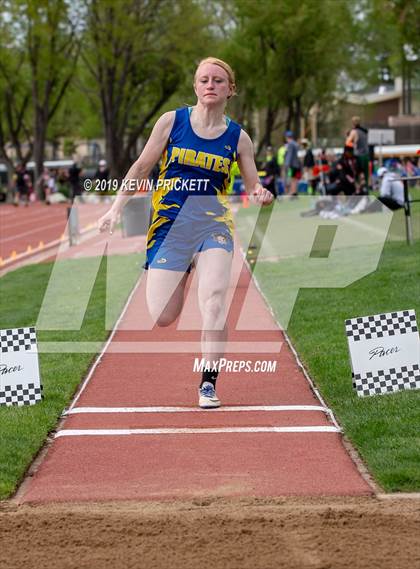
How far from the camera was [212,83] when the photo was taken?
24.4 ft

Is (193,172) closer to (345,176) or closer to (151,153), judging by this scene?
(151,153)

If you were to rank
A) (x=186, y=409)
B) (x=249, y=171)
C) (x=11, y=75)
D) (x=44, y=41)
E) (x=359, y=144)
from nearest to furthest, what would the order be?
1. (x=249, y=171)
2. (x=186, y=409)
3. (x=359, y=144)
4. (x=44, y=41)
5. (x=11, y=75)

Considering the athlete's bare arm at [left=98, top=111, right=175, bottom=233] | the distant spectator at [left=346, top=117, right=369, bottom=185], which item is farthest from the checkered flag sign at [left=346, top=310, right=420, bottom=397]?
the distant spectator at [left=346, top=117, right=369, bottom=185]

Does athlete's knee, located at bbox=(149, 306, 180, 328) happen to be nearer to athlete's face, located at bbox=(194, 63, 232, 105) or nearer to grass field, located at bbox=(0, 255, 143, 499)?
grass field, located at bbox=(0, 255, 143, 499)

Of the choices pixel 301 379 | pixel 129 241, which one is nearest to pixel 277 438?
pixel 301 379

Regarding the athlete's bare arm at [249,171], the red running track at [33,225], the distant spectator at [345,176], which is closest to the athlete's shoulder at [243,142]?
the athlete's bare arm at [249,171]

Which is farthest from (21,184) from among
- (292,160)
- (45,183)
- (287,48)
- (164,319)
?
(164,319)

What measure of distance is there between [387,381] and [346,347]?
1.85 m

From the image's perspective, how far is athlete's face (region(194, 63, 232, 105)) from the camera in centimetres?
743

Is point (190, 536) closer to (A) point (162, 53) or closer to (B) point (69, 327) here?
(B) point (69, 327)

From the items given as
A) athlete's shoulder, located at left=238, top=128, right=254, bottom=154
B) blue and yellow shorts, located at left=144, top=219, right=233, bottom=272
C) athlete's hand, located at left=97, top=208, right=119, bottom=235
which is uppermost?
athlete's shoulder, located at left=238, top=128, right=254, bottom=154

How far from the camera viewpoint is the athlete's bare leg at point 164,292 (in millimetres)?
7648

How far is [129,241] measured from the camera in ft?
80.8

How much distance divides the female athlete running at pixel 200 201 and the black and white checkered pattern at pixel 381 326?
0.91 m
